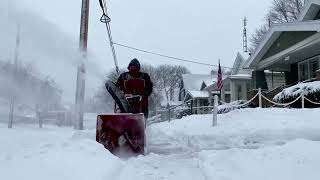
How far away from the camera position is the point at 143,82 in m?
10.1

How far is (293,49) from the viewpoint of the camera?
20.5 metres

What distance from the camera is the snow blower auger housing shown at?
8234 millimetres

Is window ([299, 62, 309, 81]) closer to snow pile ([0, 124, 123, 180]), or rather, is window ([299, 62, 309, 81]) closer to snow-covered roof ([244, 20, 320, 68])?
snow-covered roof ([244, 20, 320, 68])

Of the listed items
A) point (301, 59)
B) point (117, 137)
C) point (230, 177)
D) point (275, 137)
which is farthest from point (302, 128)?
point (301, 59)

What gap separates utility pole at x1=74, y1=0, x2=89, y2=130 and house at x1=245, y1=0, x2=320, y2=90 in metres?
8.99

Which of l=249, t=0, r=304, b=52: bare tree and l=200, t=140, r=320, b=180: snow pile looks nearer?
l=200, t=140, r=320, b=180: snow pile

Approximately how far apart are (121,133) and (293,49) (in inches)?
565

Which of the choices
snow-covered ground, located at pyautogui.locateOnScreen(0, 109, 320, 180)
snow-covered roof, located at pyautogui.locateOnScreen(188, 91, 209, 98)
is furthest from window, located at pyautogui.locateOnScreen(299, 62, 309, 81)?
snow-covered roof, located at pyautogui.locateOnScreen(188, 91, 209, 98)

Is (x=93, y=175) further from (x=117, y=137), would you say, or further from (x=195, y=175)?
(x=117, y=137)

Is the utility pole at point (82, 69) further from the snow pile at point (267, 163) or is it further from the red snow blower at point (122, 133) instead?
the snow pile at point (267, 163)

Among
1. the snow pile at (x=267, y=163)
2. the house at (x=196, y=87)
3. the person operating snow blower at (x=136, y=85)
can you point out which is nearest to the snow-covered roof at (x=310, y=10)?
the person operating snow blower at (x=136, y=85)

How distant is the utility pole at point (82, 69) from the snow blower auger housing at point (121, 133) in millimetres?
5533

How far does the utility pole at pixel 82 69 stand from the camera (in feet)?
44.6

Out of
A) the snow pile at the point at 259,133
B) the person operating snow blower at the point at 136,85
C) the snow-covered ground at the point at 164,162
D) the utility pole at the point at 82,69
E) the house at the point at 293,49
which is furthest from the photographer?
the house at the point at 293,49
